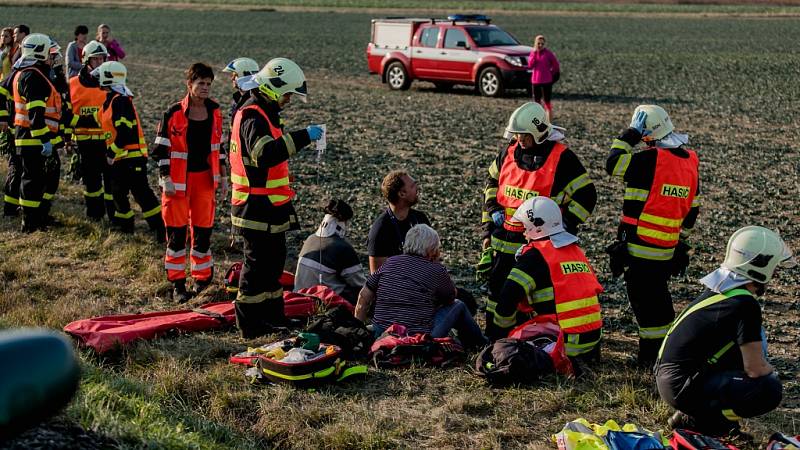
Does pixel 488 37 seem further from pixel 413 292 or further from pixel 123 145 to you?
pixel 413 292

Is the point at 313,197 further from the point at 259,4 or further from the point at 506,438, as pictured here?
the point at 259,4

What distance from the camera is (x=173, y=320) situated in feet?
23.2

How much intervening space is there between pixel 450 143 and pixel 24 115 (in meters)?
7.38

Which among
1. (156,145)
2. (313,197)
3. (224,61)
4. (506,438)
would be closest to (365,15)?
(224,61)

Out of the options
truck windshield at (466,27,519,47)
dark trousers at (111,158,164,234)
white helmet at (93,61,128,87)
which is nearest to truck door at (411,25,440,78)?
truck windshield at (466,27,519,47)

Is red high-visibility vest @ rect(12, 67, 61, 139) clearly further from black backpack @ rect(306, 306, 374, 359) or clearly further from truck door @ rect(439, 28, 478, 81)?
truck door @ rect(439, 28, 478, 81)

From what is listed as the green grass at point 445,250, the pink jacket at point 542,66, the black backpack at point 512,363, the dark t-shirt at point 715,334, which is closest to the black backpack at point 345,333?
the green grass at point 445,250

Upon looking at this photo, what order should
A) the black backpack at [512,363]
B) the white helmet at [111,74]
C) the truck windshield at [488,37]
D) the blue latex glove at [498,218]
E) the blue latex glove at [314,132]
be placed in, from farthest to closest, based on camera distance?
the truck windshield at [488,37] → the white helmet at [111,74] → the blue latex glove at [498,218] → the blue latex glove at [314,132] → the black backpack at [512,363]

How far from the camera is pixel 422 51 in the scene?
2234cm

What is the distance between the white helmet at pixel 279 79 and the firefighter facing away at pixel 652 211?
2.26m

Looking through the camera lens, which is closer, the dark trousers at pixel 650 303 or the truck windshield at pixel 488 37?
the dark trousers at pixel 650 303

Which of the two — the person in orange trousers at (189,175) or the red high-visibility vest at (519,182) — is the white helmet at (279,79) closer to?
the person in orange trousers at (189,175)

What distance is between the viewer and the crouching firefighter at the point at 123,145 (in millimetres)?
9328

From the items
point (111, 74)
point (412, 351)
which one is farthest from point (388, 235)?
point (111, 74)
